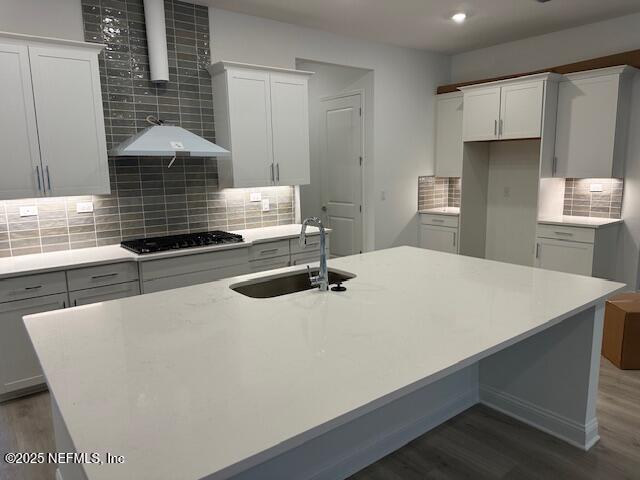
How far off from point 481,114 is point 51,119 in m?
4.27

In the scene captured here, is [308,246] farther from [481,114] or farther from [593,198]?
[593,198]

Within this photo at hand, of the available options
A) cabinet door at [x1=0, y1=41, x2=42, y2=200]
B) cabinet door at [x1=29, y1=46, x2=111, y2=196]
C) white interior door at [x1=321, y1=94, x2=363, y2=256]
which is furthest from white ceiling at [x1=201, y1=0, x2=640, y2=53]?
cabinet door at [x1=0, y1=41, x2=42, y2=200]

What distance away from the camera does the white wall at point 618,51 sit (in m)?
4.48

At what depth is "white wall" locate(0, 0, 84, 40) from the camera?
3.20m

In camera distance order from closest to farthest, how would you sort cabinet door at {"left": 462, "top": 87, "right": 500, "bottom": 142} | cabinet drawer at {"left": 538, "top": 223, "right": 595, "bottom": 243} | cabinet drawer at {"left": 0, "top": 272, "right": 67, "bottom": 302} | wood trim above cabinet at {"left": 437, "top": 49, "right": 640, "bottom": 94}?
cabinet drawer at {"left": 0, "top": 272, "right": 67, "bottom": 302} → wood trim above cabinet at {"left": 437, "top": 49, "right": 640, "bottom": 94} → cabinet drawer at {"left": 538, "top": 223, "right": 595, "bottom": 243} → cabinet door at {"left": 462, "top": 87, "right": 500, "bottom": 142}

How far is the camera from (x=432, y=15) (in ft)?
14.2

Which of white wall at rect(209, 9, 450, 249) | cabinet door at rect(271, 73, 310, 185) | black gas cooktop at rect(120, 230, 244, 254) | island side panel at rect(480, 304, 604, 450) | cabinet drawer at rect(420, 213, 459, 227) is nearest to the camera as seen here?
island side panel at rect(480, 304, 604, 450)

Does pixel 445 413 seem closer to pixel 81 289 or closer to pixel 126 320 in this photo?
pixel 126 320

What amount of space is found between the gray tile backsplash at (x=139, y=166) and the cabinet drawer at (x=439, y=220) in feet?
Result: 8.62

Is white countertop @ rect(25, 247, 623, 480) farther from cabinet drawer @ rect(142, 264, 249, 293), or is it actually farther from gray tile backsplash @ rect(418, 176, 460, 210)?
gray tile backsplash @ rect(418, 176, 460, 210)

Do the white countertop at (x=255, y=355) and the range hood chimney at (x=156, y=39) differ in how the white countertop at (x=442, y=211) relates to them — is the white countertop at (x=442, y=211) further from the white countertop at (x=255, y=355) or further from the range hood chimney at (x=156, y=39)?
the range hood chimney at (x=156, y=39)

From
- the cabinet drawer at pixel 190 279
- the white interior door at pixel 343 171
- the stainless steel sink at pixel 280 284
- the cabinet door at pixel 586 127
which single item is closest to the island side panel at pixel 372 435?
the stainless steel sink at pixel 280 284

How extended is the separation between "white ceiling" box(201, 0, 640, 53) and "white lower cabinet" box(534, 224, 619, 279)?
204 cm

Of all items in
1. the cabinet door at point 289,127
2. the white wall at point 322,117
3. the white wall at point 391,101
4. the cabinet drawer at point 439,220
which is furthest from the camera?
the cabinet drawer at point 439,220
